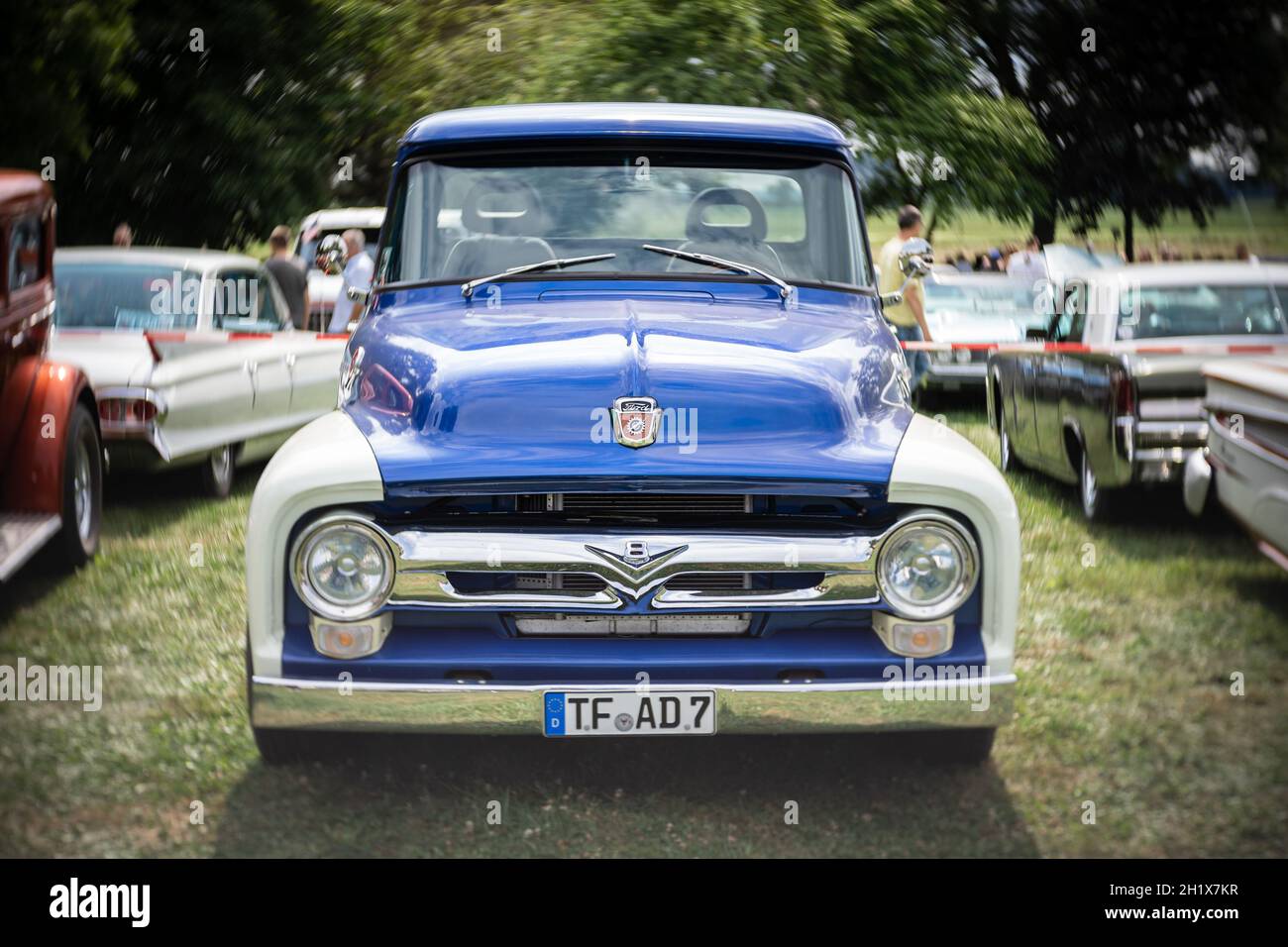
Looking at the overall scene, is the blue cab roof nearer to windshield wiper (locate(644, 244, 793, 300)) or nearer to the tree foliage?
windshield wiper (locate(644, 244, 793, 300))

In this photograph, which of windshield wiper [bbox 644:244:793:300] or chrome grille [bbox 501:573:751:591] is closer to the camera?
chrome grille [bbox 501:573:751:591]

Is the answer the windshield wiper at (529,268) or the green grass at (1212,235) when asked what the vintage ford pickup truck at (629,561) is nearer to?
the windshield wiper at (529,268)

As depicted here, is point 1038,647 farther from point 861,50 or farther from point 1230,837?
point 861,50

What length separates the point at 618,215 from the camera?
589 cm

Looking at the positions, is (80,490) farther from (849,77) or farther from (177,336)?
(849,77)

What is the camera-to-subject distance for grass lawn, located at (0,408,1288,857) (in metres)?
4.70

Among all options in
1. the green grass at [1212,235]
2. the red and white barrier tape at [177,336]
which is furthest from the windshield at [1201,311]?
the green grass at [1212,235]

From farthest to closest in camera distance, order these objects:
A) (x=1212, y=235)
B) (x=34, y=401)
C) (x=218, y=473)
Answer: (x=1212, y=235), (x=218, y=473), (x=34, y=401)

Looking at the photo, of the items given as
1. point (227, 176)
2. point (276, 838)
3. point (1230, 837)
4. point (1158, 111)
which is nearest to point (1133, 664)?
point (1230, 837)

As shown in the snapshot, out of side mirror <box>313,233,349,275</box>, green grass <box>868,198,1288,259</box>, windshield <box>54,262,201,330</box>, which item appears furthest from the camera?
green grass <box>868,198,1288,259</box>

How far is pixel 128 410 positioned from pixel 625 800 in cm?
548

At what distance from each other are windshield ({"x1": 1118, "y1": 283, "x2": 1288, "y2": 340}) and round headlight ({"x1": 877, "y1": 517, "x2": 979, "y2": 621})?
5664 millimetres

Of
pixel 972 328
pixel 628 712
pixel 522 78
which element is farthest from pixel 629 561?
pixel 522 78

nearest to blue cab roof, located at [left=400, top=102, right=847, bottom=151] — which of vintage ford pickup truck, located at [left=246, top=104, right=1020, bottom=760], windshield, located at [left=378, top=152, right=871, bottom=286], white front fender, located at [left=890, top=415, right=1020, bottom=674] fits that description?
windshield, located at [left=378, top=152, right=871, bottom=286]
